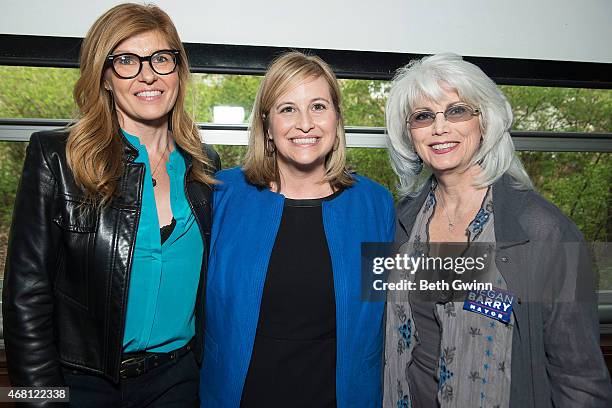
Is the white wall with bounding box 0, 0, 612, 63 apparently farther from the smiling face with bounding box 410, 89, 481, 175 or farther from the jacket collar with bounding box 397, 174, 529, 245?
the jacket collar with bounding box 397, 174, 529, 245

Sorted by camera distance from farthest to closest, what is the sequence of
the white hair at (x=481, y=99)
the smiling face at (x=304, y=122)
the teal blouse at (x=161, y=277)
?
the smiling face at (x=304, y=122) → the white hair at (x=481, y=99) → the teal blouse at (x=161, y=277)

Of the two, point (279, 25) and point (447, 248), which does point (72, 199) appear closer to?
point (447, 248)

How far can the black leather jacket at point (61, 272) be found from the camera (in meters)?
1.49

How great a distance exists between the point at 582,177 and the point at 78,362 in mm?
3105

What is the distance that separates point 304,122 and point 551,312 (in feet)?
3.34

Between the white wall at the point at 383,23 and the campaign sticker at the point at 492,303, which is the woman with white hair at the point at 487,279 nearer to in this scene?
the campaign sticker at the point at 492,303

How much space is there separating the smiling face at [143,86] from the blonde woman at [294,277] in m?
0.40

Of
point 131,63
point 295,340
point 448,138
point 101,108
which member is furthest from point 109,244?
point 448,138

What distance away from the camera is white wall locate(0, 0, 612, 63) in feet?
7.92

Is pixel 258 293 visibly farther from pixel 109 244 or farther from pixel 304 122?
pixel 304 122

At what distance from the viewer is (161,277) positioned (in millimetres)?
1632

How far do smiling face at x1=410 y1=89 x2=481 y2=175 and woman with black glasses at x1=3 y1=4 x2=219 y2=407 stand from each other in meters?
0.87

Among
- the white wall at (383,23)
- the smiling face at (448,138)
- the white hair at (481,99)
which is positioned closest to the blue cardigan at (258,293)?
the smiling face at (448,138)

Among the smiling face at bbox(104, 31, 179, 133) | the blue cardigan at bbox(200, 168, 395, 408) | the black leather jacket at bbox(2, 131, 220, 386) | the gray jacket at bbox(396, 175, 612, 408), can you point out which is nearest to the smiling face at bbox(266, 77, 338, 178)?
the blue cardigan at bbox(200, 168, 395, 408)
